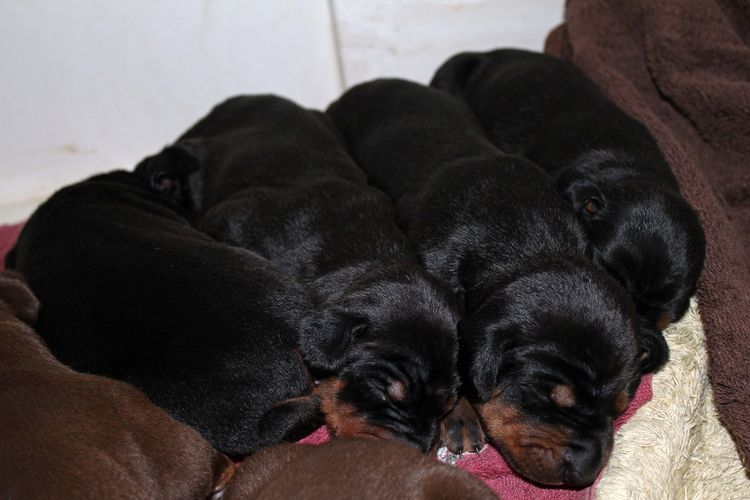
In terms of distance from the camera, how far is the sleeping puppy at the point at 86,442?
2.18m

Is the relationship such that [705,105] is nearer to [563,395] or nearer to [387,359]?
[563,395]

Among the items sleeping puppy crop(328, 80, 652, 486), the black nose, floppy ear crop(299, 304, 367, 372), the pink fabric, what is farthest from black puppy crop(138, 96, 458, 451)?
the black nose

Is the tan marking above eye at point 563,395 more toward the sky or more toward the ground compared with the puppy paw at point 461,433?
more toward the sky

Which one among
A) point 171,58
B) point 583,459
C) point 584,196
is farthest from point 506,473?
point 171,58

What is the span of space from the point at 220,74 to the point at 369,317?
285 cm

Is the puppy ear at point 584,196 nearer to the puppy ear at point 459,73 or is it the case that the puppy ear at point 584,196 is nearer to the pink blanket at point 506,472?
Answer: the pink blanket at point 506,472

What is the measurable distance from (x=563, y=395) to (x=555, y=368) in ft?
0.32

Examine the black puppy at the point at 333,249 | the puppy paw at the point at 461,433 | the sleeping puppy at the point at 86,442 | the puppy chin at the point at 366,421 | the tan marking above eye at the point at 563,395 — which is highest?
the sleeping puppy at the point at 86,442

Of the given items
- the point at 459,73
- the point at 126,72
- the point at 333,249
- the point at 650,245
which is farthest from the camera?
the point at 126,72

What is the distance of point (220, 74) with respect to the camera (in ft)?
16.6

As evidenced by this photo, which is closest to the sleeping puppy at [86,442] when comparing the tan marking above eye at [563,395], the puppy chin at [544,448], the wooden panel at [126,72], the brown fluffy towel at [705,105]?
the puppy chin at [544,448]

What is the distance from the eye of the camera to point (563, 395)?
2604mm

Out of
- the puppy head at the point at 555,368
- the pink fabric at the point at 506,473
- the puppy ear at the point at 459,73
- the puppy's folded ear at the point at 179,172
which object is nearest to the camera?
the puppy head at the point at 555,368

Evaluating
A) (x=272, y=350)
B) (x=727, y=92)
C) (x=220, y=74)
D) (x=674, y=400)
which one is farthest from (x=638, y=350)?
(x=220, y=74)
